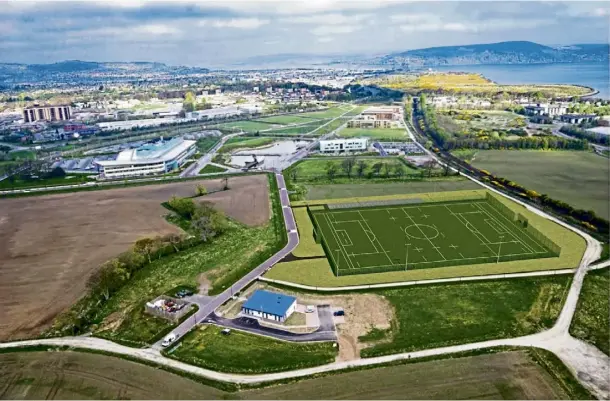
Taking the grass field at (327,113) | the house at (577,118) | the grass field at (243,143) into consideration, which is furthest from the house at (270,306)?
the grass field at (327,113)

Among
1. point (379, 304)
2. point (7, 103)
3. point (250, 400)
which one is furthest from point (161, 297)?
point (7, 103)

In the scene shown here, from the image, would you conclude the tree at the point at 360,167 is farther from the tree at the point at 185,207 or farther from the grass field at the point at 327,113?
the grass field at the point at 327,113

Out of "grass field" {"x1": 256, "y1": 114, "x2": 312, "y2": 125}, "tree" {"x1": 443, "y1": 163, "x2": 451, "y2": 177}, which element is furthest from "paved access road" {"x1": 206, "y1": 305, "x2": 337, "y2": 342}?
"grass field" {"x1": 256, "y1": 114, "x2": 312, "y2": 125}

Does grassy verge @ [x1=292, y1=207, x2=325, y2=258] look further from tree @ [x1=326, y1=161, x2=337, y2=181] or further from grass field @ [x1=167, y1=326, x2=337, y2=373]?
tree @ [x1=326, y1=161, x2=337, y2=181]

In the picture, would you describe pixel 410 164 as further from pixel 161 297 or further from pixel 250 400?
pixel 250 400

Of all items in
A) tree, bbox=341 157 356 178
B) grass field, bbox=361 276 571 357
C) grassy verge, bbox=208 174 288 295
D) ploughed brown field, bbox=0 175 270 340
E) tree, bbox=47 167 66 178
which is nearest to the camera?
grass field, bbox=361 276 571 357

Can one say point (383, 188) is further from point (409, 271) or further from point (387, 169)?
point (409, 271)
